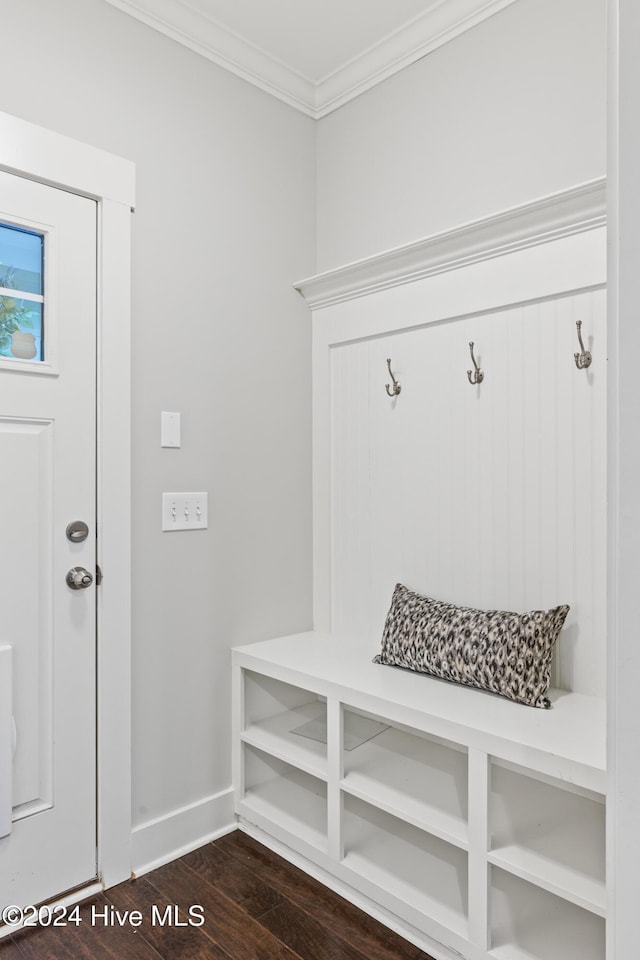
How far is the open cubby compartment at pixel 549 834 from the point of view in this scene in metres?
1.30

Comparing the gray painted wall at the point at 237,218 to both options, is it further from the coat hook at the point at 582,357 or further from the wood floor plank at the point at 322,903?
the coat hook at the point at 582,357

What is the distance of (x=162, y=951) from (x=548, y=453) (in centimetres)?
158

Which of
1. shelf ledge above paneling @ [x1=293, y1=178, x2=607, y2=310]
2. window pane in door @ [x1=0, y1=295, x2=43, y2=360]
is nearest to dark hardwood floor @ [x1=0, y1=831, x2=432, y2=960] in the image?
window pane in door @ [x1=0, y1=295, x2=43, y2=360]

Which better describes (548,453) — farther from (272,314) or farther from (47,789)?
(47,789)

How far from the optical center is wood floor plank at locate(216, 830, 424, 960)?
1515 mm

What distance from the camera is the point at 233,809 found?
6.77 feet

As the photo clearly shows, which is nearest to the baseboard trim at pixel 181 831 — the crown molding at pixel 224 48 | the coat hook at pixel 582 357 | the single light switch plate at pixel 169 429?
the single light switch plate at pixel 169 429

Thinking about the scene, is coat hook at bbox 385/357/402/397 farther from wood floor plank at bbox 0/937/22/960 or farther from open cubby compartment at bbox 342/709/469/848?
wood floor plank at bbox 0/937/22/960

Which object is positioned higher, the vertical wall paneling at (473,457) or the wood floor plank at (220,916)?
the vertical wall paneling at (473,457)

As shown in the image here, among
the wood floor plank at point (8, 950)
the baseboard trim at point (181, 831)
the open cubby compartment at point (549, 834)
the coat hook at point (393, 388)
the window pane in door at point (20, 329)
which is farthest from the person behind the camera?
the coat hook at point (393, 388)

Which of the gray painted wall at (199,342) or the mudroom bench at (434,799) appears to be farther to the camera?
the gray painted wall at (199,342)

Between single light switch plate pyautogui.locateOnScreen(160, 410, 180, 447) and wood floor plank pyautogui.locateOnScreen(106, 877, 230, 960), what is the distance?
1261 mm

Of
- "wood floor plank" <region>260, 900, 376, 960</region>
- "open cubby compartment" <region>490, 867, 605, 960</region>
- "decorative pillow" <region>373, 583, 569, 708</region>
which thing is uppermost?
"decorative pillow" <region>373, 583, 569, 708</region>

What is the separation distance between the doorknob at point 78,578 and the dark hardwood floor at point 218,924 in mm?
848
